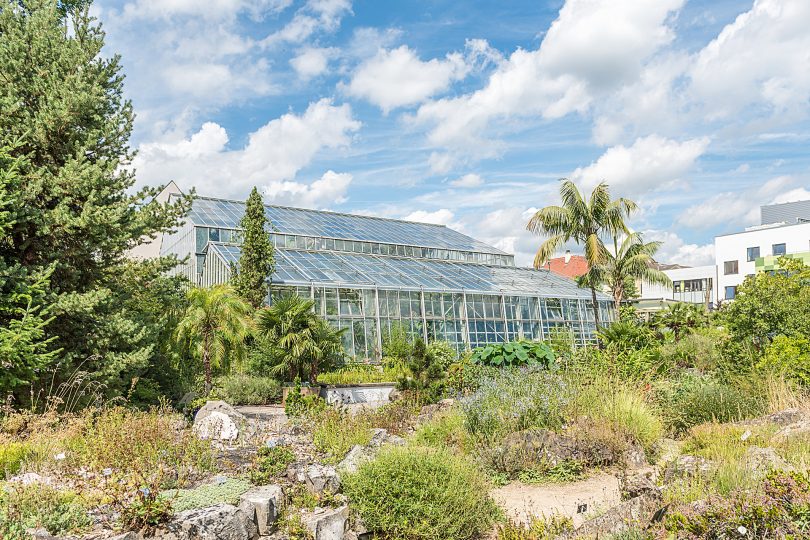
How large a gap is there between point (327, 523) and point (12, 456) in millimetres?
3729

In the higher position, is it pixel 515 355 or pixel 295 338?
pixel 295 338

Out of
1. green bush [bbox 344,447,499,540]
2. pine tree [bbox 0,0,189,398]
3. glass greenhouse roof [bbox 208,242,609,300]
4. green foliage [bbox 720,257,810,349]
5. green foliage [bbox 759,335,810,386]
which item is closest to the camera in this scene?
green bush [bbox 344,447,499,540]

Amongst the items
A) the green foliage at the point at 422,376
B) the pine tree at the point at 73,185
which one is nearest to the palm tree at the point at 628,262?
the green foliage at the point at 422,376

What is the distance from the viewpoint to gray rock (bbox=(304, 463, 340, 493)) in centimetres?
623

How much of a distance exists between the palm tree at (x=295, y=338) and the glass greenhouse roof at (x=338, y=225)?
9.43m

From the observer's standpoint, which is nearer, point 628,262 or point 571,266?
point 628,262

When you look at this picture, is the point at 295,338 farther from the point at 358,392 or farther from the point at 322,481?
the point at 322,481

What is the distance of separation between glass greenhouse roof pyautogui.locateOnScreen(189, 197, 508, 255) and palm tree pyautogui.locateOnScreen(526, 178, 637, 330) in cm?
880

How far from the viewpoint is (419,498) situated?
5914 millimetres

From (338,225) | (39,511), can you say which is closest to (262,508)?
(39,511)

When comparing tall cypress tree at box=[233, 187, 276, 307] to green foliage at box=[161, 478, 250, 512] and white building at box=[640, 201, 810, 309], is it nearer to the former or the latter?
green foliage at box=[161, 478, 250, 512]

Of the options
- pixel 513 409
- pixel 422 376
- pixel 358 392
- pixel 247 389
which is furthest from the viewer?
pixel 358 392

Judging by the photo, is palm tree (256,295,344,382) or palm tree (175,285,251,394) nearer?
palm tree (175,285,251,394)

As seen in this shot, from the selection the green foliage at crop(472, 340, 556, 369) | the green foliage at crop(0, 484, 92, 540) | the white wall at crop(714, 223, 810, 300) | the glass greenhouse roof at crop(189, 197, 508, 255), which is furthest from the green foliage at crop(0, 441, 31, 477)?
the white wall at crop(714, 223, 810, 300)
